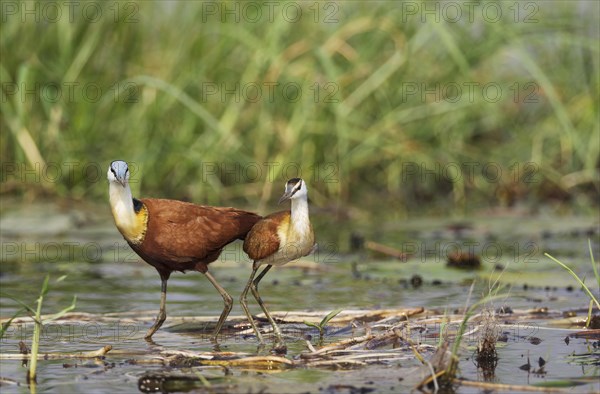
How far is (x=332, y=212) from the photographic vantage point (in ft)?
37.4

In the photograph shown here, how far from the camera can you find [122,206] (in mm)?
5855

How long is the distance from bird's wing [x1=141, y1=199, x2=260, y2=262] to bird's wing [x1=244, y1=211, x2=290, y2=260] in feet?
0.50

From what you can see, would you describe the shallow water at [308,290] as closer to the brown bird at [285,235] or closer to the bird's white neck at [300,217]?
the brown bird at [285,235]

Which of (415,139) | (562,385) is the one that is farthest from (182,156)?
(562,385)

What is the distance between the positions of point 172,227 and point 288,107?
594 cm

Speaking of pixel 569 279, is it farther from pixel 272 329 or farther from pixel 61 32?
pixel 61 32

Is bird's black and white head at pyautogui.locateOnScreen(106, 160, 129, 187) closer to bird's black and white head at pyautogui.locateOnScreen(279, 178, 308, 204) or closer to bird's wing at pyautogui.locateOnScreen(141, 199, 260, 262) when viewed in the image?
bird's wing at pyautogui.locateOnScreen(141, 199, 260, 262)

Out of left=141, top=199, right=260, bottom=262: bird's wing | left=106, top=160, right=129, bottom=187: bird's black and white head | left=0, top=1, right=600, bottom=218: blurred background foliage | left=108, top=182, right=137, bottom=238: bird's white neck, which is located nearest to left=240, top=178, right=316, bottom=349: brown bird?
left=141, top=199, right=260, bottom=262: bird's wing

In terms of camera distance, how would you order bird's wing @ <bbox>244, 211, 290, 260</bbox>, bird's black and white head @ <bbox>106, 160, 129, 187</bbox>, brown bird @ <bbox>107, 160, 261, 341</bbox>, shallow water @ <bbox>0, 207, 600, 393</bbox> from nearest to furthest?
1. shallow water @ <bbox>0, 207, 600, 393</bbox>
2. bird's black and white head @ <bbox>106, 160, 129, 187</bbox>
3. brown bird @ <bbox>107, 160, 261, 341</bbox>
4. bird's wing @ <bbox>244, 211, 290, 260</bbox>

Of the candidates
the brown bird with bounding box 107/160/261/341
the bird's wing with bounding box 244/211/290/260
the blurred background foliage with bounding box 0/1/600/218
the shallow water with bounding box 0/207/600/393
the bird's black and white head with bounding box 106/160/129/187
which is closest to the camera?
the shallow water with bounding box 0/207/600/393

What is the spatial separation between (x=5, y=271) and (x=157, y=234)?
326 cm

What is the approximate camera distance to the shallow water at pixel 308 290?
5277 millimetres

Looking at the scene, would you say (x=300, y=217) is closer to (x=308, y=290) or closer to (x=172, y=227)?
(x=172, y=227)

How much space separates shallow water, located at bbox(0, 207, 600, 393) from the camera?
528 centimetres
